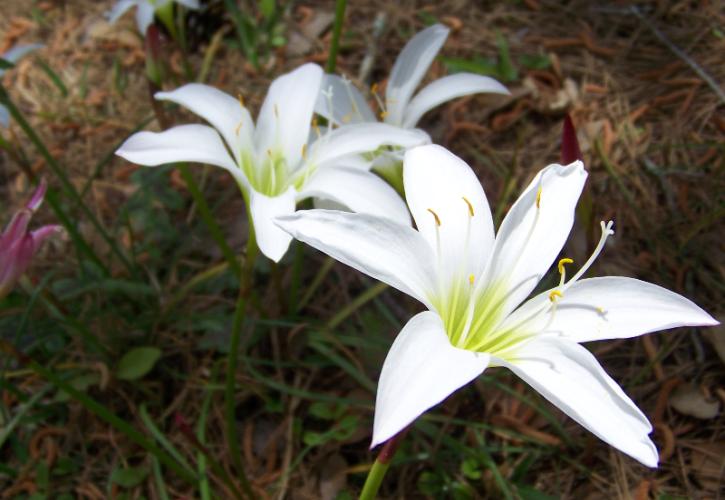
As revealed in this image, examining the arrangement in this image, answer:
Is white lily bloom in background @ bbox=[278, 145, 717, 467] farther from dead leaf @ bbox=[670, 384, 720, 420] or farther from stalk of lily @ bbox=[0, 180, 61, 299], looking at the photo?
dead leaf @ bbox=[670, 384, 720, 420]

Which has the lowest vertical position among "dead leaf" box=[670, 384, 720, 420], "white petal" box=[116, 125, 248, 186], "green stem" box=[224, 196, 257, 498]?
"dead leaf" box=[670, 384, 720, 420]

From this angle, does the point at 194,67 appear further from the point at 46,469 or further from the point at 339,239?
the point at 339,239

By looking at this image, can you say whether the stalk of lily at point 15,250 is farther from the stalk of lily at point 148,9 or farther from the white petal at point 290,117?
the stalk of lily at point 148,9

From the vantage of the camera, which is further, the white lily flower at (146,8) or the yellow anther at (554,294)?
the white lily flower at (146,8)

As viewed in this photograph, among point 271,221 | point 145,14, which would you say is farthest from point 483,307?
point 145,14

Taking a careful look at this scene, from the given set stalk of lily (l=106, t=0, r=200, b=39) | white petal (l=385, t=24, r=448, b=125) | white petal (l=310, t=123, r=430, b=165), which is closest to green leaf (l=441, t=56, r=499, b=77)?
white petal (l=385, t=24, r=448, b=125)

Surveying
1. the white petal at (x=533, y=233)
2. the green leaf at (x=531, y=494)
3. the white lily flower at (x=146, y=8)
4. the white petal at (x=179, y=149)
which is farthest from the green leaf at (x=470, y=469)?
the white lily flower at (x=146, y=8)

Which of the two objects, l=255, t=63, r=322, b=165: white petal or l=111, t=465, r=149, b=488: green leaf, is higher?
l=255, t=63, r=322, b=165: white petal
